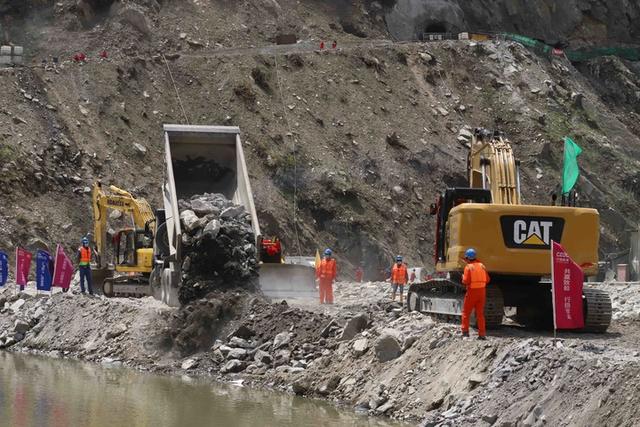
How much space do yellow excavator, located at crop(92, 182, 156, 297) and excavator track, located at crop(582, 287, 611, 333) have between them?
39.4ft

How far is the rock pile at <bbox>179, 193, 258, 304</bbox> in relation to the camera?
20.9 metres

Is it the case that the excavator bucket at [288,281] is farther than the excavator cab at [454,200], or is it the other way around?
the excavator bucket at [288,281]

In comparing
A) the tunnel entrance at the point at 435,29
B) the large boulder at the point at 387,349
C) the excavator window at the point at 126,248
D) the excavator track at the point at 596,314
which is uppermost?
the tunnel entrance at the point at 435,29

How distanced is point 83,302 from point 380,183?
21.1m

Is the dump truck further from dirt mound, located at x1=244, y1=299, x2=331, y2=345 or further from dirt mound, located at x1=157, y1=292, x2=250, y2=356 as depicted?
dirt mound, located at x1=244, y1=299, x2=331, y2=345

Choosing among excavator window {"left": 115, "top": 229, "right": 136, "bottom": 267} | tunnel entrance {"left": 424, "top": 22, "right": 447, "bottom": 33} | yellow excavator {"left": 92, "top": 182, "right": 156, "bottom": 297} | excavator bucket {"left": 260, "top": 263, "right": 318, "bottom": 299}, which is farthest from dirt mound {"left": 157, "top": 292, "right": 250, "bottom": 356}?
tunnel entrance {"left": 424, "top": 22, "right": 447, "bottom": 33}

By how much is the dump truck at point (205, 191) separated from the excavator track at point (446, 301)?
3824 mm

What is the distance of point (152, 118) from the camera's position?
41.4 meters

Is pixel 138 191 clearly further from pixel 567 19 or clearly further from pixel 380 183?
pixel 567 19

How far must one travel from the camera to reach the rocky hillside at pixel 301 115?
38500 millimetres

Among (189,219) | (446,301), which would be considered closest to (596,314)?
(446,301)

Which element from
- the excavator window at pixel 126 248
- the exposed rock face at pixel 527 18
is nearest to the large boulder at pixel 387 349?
the excavator window at pixel 126 248

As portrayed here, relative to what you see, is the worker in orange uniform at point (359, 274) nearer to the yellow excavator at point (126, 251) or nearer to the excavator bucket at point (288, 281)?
the yellow excavator at point (126, 251)

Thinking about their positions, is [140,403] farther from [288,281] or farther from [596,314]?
[288,281]
